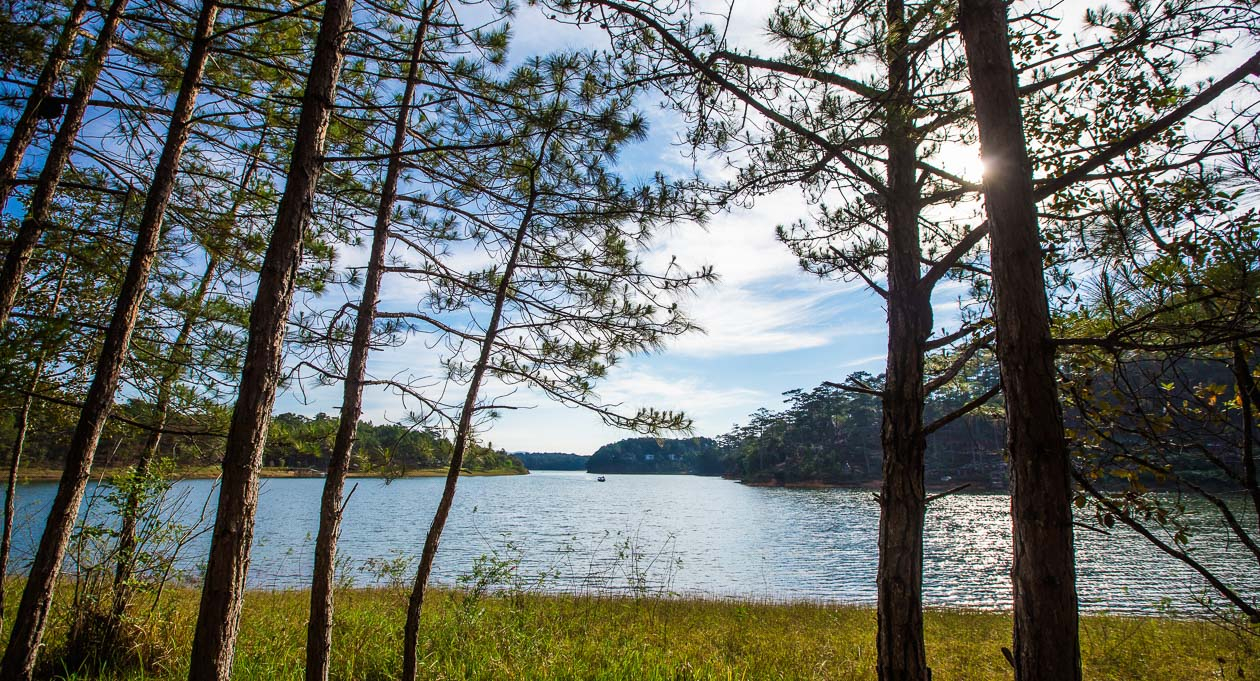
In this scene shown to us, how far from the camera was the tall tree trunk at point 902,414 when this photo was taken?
3.14 meters

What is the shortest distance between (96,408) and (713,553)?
66.4 feet

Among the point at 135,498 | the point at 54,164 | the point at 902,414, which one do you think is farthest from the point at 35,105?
the point at 902,414

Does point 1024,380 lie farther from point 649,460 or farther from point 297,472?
point 649,460

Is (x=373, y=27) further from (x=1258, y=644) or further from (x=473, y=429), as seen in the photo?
(x=1258, y=644)

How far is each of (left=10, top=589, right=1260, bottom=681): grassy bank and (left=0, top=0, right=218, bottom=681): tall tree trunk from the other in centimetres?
96

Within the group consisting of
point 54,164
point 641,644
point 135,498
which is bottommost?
point 641,644

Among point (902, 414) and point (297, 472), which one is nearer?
point (902, 414)

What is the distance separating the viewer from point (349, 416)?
13.4 feet

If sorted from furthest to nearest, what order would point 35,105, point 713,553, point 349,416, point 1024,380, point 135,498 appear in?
1. point 713,553
2. point 135,498
3. point 349,416
4. point 35,105
5. point 1024,380

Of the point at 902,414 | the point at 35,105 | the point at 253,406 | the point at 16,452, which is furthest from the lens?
the point at 16,452

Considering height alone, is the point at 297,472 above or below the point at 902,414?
below

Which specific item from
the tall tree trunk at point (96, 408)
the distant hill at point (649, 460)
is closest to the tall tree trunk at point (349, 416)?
the tall tree trunk at point (96, 408)

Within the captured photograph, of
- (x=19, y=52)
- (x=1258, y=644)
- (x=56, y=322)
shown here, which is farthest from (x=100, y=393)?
(x=1258, y=644)

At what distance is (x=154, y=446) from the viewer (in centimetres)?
519
